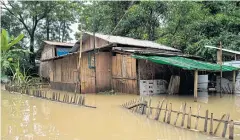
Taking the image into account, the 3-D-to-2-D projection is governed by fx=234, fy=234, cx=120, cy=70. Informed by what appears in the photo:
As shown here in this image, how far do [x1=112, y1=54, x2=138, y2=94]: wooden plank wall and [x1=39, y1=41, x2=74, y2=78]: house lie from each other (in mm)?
11293

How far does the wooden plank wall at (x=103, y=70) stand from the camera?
16.2 metres

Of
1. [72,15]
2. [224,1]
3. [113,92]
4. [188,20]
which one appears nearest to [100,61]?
[113,92]

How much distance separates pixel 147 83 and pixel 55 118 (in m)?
7.31

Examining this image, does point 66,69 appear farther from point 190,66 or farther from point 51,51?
point 51,51

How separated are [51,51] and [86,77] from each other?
40.2 ft

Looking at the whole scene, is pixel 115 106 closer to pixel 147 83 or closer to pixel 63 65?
pixel 147 83

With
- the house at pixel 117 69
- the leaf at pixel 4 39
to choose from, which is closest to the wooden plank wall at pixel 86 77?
the house at pixel 117 69

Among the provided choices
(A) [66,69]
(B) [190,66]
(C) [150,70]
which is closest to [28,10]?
(A) [66,69]

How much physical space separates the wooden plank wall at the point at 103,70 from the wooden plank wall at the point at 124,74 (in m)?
0.36

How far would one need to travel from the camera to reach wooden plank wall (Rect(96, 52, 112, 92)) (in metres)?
16.2

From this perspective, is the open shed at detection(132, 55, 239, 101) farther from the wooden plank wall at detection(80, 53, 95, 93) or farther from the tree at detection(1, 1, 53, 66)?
the tree at detection(1, 1, 53, 66)

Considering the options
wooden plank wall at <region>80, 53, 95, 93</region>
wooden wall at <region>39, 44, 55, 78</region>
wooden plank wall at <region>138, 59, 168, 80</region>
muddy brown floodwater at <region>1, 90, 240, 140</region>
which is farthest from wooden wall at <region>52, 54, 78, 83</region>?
wooden wall at <region>39, 44, 55, 78</region>

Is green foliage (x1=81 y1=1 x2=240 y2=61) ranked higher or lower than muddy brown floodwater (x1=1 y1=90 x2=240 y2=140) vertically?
higher

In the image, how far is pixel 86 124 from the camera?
26.4 feet
